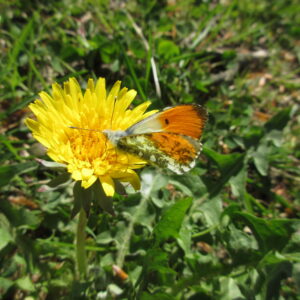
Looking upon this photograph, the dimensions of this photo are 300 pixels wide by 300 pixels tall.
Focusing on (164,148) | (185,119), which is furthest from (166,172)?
(185,119)

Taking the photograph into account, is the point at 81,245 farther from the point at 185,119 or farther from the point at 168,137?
the point at 185,119

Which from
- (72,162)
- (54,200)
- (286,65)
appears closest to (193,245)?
(54,200)

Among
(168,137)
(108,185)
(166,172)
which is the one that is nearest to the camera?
(108,185)

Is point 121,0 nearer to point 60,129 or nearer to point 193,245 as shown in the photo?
point 60,129

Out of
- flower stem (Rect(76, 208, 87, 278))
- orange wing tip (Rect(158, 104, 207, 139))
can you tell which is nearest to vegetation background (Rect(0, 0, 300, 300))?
flower stem (Rect(76, 208, 87, 278))

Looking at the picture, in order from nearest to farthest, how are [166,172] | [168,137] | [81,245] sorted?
[168,137] < [81,245] < [166,172]

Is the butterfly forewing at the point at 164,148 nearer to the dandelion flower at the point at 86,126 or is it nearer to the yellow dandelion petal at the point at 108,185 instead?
the dandelion flower at the point at 86,126
